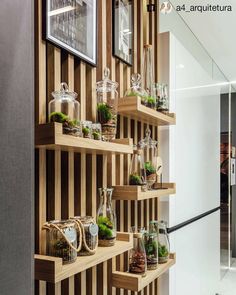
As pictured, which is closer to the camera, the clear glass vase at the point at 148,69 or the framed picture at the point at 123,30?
the framed picture at the point at 123,30

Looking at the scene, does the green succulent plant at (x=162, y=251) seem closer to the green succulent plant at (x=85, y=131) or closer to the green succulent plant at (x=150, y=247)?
the green succulent plant at (x=150, y=247)

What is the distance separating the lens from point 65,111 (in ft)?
4.11

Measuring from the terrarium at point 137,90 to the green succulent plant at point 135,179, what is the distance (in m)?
0.38

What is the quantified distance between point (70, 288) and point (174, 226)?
1.14m

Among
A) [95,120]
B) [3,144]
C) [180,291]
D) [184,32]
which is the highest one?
[184,32]

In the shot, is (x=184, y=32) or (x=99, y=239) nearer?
(x=99, y=239)

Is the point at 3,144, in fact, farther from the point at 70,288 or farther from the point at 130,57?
the point at 130,57

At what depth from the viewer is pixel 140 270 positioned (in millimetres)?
1738

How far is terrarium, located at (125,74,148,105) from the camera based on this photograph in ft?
5.87

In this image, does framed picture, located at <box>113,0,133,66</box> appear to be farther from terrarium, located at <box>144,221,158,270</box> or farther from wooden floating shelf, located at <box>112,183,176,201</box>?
terrarium, located at <box>144,221,158,270</box>

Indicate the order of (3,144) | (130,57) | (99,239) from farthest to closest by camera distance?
(130,57), (99,239), (3,144)

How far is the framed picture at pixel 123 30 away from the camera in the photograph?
5.78 ft

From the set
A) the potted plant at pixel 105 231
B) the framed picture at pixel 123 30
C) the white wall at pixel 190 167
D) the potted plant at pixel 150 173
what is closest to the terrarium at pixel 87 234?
the potted plant at pixel 105 231

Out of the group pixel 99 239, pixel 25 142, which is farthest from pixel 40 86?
pixel 99 239
